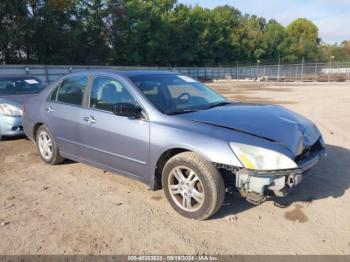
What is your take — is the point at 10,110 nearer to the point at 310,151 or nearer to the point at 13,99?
the point at 13,99

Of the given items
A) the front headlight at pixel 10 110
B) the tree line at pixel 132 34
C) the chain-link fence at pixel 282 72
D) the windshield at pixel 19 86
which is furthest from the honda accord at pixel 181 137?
the tree line at pixel 132 34

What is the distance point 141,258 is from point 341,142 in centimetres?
534

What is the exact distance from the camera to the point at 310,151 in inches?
160

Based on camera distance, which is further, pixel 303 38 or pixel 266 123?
pixel 303 38

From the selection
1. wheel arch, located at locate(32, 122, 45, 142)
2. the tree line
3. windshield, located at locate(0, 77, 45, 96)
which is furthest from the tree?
wheel arch, located at locate(32, 122, 45, 142)

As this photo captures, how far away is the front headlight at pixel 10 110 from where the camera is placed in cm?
733

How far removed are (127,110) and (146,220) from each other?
49.3 inches

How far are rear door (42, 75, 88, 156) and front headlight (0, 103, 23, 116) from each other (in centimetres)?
208

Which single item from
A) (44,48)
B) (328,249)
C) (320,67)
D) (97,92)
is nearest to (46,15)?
(44,48)

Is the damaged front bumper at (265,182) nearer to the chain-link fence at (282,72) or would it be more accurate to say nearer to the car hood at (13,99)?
the car hood at (13,99)

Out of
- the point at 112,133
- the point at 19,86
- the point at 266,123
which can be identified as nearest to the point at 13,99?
the point at 19,86

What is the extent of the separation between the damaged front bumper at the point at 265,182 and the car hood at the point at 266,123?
0.30 m

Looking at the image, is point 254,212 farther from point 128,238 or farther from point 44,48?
point 44,48

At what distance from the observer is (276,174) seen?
3.41 m
